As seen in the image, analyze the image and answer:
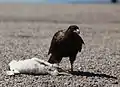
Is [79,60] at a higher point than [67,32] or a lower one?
lower

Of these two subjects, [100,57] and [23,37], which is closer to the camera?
[100,57]

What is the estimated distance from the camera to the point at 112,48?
52.6ft

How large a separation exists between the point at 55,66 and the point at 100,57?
3.25m

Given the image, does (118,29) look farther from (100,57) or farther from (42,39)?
(100,57)

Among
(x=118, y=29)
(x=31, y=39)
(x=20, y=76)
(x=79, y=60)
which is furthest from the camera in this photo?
(x=118, y=29)

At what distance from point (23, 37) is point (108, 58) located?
7399 millimetres

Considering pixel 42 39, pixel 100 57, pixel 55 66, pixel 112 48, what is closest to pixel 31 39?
pixel 42 39

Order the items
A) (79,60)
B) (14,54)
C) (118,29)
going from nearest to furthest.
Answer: (79,60), (14,54), (118,29)

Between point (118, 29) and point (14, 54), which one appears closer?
point (14, 54)

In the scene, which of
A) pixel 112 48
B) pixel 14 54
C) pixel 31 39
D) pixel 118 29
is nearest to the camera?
pixel 14 54

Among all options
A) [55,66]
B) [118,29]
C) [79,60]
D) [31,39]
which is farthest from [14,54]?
[118,29]

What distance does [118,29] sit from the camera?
2470 cm

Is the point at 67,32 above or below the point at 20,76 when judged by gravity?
above

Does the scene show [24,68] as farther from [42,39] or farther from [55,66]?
[42,39]
